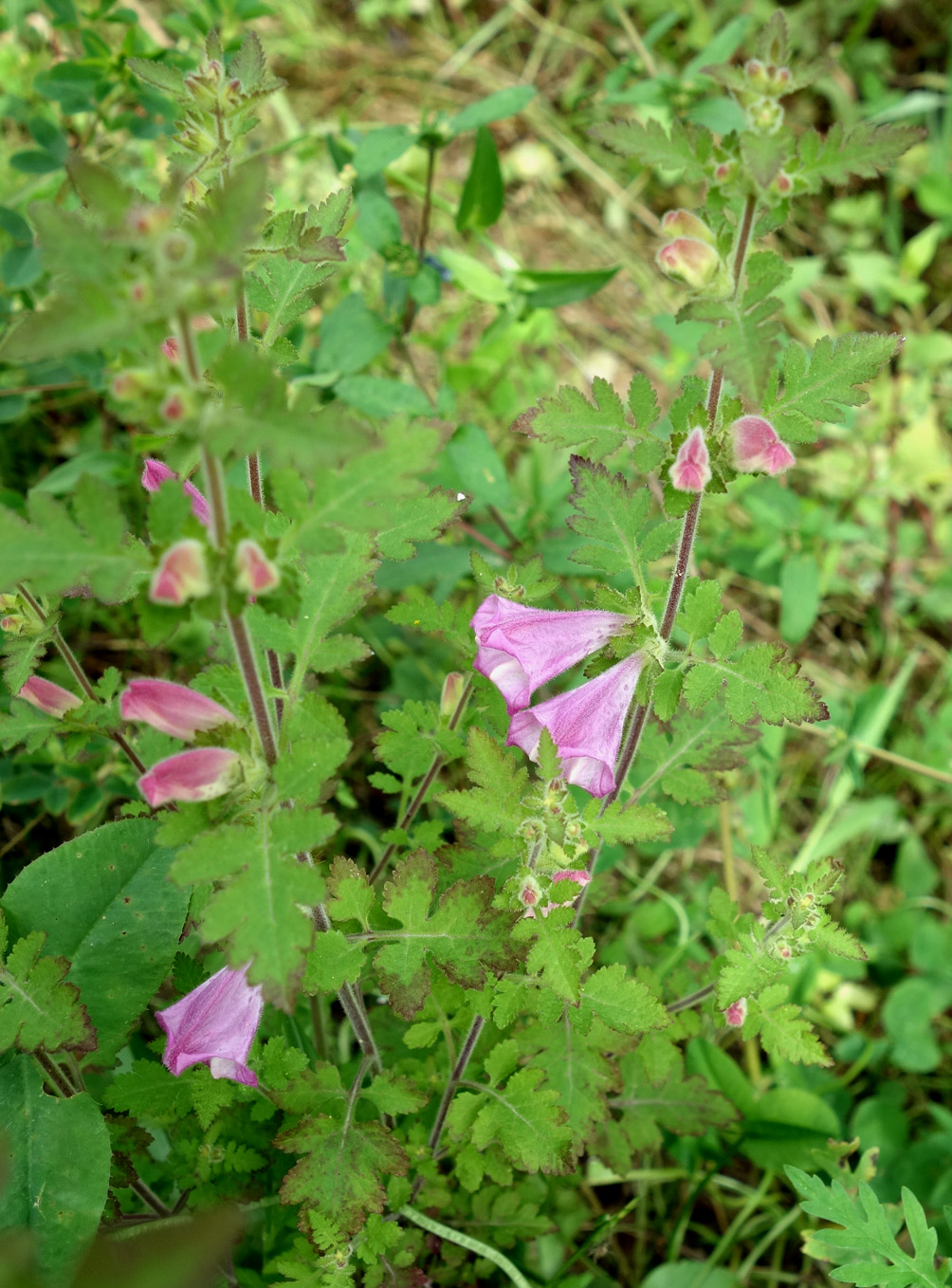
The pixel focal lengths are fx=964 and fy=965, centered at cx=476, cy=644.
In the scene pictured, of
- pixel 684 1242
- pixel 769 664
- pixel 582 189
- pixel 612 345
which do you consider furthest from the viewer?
pixel 582 189

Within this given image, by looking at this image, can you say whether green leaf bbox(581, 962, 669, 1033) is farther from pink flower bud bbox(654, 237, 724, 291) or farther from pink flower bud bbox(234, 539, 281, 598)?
pink flower bud bbox(654, 237, 724, 291)

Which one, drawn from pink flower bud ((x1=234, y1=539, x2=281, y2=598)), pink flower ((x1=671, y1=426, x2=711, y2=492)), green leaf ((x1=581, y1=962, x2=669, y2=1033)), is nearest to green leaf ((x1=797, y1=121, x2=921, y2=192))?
pink flower ((x1=671, y1=426, x2=711, y2=492))

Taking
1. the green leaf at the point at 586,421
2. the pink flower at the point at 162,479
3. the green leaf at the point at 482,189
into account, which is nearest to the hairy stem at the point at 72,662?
the pink flower at the point at 162,479

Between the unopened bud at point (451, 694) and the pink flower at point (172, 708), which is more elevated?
the pink flower at point (172, 708)

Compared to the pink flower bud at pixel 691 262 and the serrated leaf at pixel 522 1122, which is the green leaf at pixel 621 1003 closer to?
the serrated leaf at pixel 522 1122

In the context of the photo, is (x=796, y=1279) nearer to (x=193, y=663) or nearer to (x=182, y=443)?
(x=193, y=663)

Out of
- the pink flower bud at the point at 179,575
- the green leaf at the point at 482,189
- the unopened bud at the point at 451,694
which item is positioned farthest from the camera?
the green leaf at the point at 482,189

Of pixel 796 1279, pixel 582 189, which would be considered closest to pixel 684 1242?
pixel 796 1279
